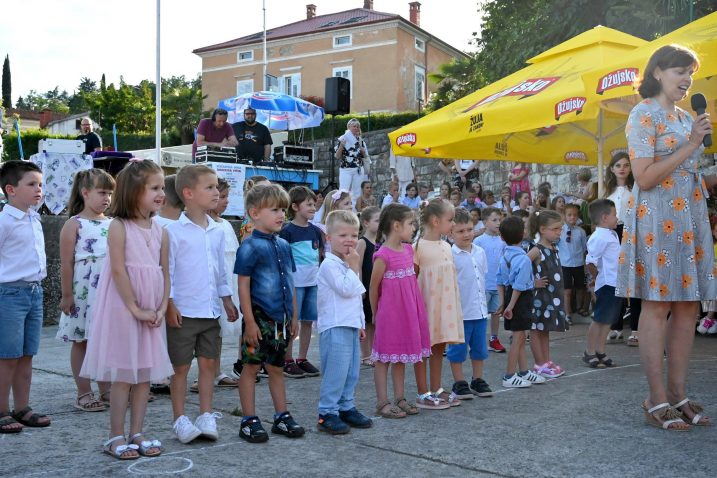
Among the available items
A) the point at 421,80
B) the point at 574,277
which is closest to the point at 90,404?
the point at 574,277

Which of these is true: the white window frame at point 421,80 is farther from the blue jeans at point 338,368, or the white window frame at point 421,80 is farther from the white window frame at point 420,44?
the blue jeans at point 338,368

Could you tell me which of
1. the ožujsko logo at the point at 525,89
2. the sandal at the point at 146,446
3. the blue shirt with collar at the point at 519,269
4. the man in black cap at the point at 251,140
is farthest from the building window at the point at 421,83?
the sandal at the point at 146,446

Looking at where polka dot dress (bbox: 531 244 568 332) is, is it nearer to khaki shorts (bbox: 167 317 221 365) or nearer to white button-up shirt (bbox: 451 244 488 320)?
white button-up shirt (bbox: 451 244 488 320)

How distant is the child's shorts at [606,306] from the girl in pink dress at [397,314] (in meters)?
2.11

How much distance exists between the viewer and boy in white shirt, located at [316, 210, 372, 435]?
4281mm

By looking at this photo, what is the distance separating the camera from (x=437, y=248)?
16.7 feet

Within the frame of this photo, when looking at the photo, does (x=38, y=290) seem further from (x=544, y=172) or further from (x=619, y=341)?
(x=544, y=172)

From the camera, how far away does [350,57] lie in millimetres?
44031

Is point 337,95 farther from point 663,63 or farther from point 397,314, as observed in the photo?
point 663,63

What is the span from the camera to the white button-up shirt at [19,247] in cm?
436

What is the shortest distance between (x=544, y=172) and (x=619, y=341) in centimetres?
1090

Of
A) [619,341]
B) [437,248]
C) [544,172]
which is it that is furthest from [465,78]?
[437,248]

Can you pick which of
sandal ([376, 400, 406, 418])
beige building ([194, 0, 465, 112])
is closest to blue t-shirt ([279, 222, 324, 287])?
sandal ([376, 400, 406, 418])

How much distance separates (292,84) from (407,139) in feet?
127
